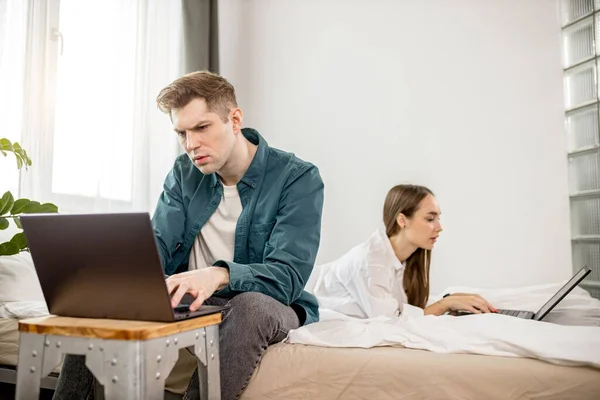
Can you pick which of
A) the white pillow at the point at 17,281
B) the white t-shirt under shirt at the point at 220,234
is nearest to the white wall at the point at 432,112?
the white t-shirt under shirt at the point at 220,234

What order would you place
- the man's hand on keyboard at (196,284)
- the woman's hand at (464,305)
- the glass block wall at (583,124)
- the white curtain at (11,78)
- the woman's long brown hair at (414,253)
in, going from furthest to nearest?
the glass block wall at (583,124) → the woman's long brown hair at (414,253) → the white curtain at (11,78) → the woman's hand at (464,305) → the man's hand on keyboard at (196,284)

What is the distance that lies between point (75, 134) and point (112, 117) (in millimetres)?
206

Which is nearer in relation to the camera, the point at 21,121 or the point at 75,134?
the point at 21,121

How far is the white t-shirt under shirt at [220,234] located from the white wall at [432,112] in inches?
63.1

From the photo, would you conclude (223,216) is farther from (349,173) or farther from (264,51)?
(264,51)

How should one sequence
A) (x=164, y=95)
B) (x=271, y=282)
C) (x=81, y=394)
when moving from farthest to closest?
(x=164, y=95) < (x=271, y=282) < (x=81, y=394)

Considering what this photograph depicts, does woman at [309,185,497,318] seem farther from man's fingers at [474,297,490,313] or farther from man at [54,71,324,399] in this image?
man at [54,71,324,399]

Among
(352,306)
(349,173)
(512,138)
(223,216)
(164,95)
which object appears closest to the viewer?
(164,95)

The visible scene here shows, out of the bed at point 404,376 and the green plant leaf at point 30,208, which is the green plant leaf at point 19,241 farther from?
the bed at point 404,376

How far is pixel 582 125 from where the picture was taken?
8.45ft

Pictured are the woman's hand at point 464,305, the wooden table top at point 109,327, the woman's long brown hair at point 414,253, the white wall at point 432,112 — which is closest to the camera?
the wooden table top at point 109,327

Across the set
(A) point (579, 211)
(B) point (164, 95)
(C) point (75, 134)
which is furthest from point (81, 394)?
(A) point (579, 211)

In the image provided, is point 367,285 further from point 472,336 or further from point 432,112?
point 432,112

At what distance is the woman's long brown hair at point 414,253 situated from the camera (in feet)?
7.70
